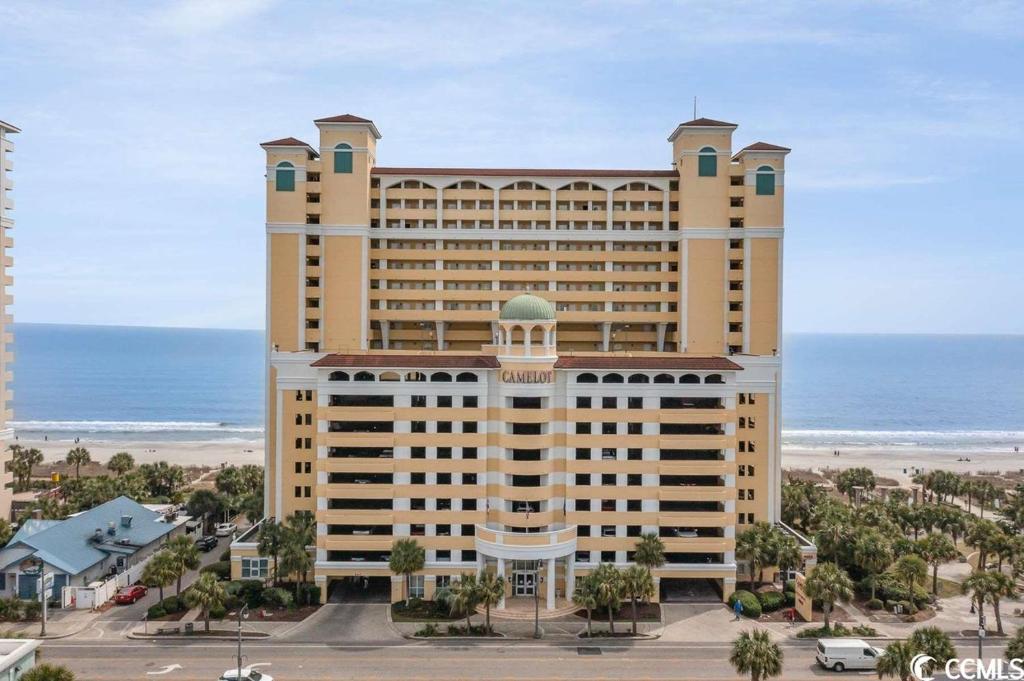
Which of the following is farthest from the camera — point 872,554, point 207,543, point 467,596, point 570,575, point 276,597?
point 207,543

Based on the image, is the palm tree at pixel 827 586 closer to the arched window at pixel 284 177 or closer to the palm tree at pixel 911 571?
the palm tree at pixel 911 571

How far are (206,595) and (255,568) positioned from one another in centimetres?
1222

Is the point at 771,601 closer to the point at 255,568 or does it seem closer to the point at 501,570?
the point at 501,570

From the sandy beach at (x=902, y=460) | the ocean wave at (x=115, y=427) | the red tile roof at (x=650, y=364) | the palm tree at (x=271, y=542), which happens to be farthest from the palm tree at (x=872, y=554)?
the ocean wave at (x=115, y=427)

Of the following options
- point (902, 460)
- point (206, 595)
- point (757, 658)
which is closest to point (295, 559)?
point (206, 595)

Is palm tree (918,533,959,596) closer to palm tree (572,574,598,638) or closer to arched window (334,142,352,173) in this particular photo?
palm tree (572,574,598,638)

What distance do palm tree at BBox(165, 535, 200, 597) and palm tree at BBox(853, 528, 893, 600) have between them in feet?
191

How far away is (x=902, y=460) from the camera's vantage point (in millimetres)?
153375

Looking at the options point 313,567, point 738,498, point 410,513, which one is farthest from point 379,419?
point 738,498

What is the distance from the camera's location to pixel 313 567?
65.1 meters

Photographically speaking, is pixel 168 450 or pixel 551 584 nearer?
pixel 551 584

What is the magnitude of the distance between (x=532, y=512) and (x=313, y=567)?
21.0m

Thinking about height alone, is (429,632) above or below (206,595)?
below

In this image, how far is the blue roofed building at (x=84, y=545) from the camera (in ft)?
202
